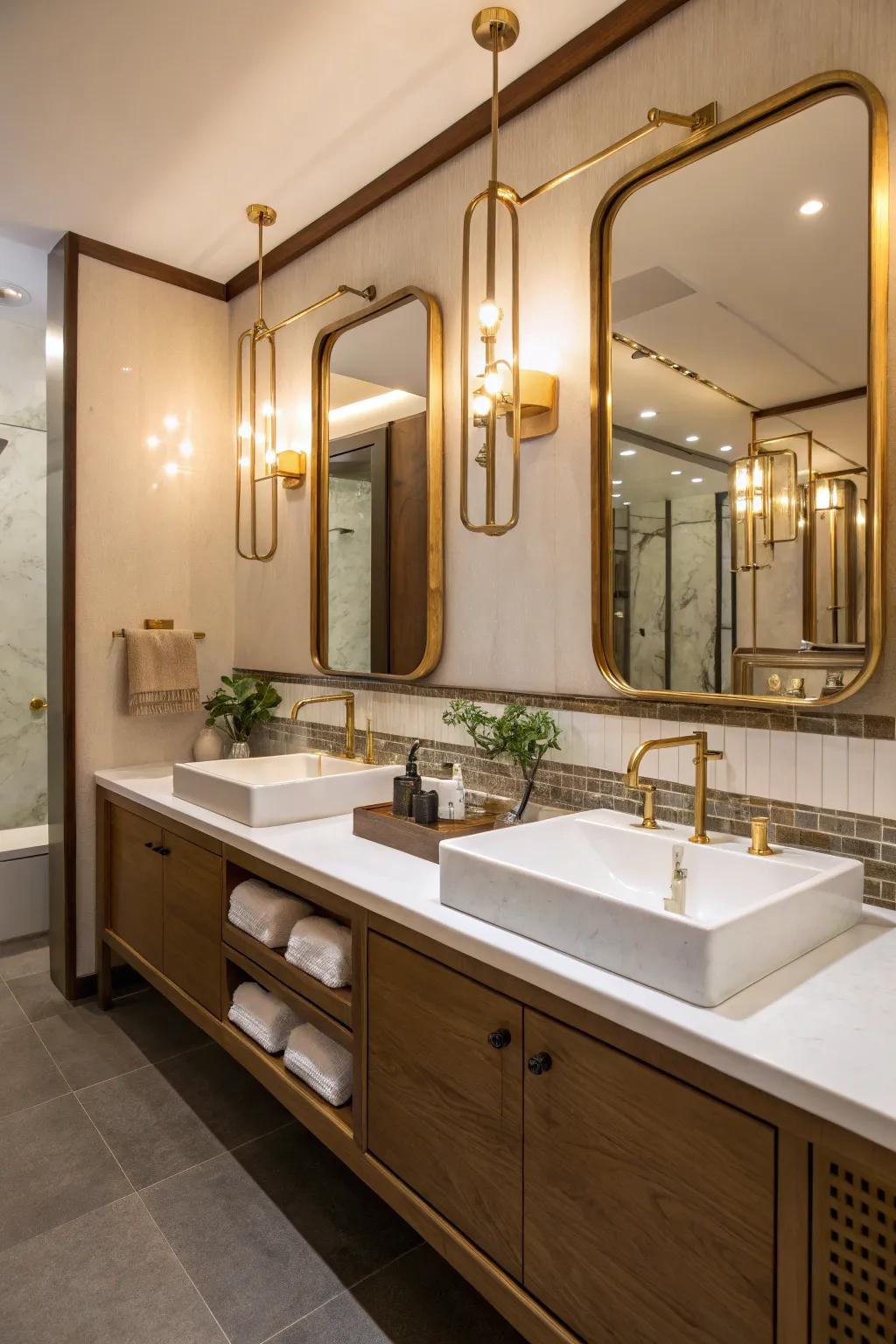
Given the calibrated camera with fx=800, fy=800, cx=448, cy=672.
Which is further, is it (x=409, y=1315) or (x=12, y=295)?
(x=12, y=295)

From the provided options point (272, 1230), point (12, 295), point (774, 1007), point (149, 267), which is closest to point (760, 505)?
point (774, 1007)

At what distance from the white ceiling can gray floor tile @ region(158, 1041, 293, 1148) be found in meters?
2.52

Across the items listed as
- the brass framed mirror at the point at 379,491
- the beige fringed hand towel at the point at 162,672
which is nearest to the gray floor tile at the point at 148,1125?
the beige fringed hand towel at the point at 162,672

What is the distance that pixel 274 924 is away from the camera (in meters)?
1.72

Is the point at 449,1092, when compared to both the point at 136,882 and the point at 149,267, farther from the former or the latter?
the point at 149,267

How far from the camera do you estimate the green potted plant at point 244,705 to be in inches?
107

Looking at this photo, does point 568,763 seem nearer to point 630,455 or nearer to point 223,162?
point 630,455

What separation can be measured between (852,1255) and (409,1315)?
1.00m

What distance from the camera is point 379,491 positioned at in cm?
226

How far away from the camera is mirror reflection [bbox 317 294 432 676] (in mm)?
2146

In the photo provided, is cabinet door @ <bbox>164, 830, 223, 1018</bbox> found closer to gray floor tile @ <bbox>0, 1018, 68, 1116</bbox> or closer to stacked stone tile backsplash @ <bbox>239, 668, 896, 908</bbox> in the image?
gray floor tile @ <bbox>0, 1018, 68, 1116</bbox>

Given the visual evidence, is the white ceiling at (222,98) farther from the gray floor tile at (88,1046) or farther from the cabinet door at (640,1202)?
the gray floor tile at (88,1046)

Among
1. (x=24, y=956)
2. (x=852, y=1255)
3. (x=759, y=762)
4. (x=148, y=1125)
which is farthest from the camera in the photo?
(x=24, y=956)

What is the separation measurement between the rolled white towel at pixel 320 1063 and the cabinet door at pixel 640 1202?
20.8 inches
